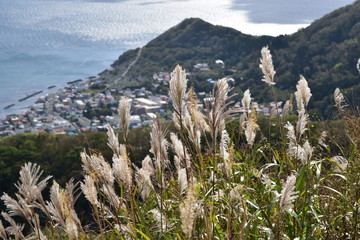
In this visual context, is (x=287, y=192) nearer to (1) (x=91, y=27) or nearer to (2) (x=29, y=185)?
(2) (x=29, y=185)

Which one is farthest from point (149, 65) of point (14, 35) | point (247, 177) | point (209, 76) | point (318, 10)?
point (247, 177)

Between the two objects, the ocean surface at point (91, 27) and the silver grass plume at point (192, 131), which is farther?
the ocean surface at point (91, 27)

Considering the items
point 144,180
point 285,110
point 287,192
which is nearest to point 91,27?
point 285,110

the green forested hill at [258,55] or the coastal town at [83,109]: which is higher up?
the green forested hill at [258,55]

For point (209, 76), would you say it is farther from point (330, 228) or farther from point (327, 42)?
point (330, 228)

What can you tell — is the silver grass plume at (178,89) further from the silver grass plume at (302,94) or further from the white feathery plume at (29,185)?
the silver grass plume at (302,94)

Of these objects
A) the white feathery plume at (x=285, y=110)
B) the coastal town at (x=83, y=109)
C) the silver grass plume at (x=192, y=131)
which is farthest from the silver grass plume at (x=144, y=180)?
the coastal town at (x=83, y=109)

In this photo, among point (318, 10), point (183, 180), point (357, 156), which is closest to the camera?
point (183, 180)
